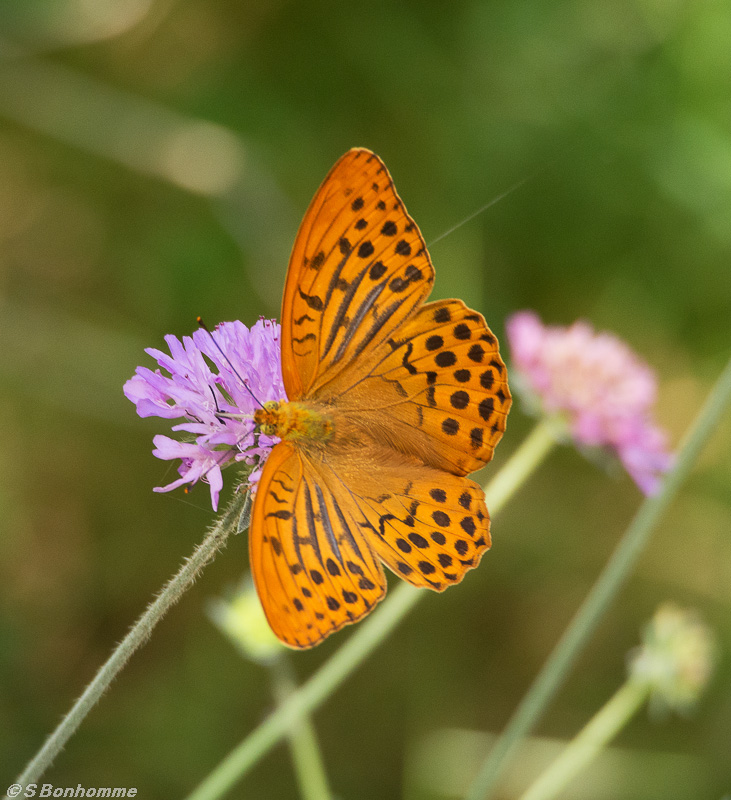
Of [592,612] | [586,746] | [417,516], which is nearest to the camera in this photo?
[417,516]

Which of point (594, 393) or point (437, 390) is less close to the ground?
point (594, 393)

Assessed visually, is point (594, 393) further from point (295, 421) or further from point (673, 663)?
point (295, 421)

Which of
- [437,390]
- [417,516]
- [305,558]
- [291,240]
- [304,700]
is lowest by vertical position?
[304,700]

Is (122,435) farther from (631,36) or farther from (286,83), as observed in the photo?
(631,36)

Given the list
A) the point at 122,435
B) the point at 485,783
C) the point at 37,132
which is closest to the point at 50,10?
the point at 37,132

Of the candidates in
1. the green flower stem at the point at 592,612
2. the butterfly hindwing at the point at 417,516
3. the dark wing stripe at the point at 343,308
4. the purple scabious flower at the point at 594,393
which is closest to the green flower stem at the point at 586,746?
the green flower stem at the point at 592,612

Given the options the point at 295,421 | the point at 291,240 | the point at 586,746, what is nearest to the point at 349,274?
the point at 295,421
